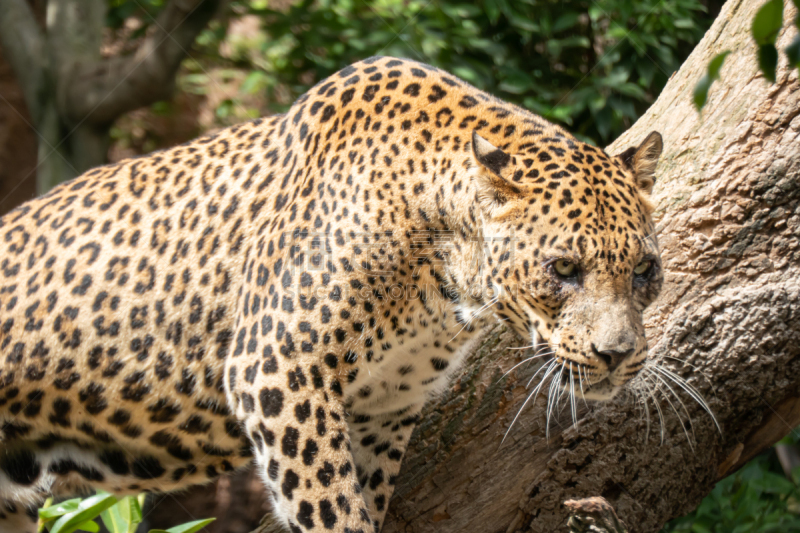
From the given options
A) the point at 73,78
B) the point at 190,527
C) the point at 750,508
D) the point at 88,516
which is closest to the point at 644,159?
the point at 750,508

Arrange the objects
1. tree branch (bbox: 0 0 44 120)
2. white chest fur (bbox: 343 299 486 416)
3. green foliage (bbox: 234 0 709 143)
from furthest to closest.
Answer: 1. tree branch (bbox: 0 0 44 120)
2. green foliage (bbox: 234 0 709 143)
3. white chest fur (bbox: 343 299 486 416)

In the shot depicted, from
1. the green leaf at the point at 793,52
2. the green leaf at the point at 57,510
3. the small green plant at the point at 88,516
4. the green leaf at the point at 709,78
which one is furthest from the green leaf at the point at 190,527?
the green leaf at the point at 793,52

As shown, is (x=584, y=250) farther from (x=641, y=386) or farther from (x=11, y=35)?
(x=11, y=35)

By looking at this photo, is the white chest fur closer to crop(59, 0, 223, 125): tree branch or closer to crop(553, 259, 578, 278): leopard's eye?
crop(553, 259, 578, 278): leopard's eye

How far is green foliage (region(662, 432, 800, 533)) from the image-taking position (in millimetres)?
5891

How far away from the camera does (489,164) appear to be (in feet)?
13.0

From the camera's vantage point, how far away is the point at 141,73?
8.26 meters

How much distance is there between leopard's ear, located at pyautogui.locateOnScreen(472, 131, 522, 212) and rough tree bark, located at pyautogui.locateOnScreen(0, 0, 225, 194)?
5444 mm

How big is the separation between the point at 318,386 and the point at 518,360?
1.49 metres

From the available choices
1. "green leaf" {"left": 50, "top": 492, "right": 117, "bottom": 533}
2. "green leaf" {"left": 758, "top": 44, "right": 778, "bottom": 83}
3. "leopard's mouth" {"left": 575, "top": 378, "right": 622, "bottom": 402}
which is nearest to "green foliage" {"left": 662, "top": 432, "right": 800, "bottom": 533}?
"leopard's mouth" {"left": 575, "top": 378, "right": 622, "bottom": 402}

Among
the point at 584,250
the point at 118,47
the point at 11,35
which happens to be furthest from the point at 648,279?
the point at 118,47

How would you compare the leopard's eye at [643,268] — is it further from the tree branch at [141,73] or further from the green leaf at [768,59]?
the tree branch at [141,73]

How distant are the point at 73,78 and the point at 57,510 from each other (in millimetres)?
5673

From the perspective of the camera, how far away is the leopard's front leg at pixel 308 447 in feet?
13.3
